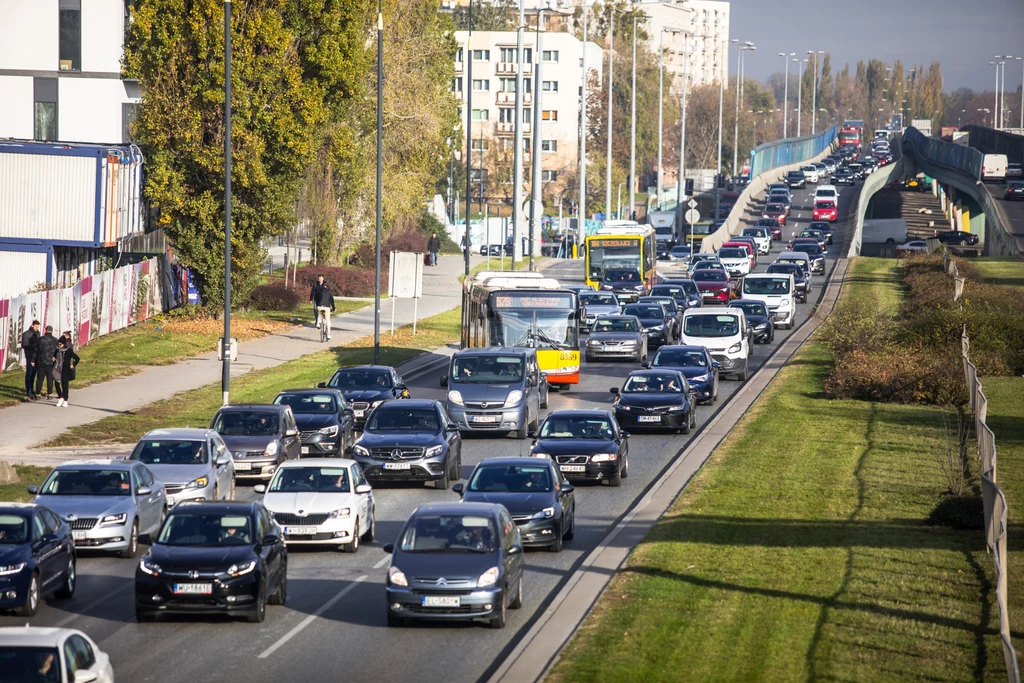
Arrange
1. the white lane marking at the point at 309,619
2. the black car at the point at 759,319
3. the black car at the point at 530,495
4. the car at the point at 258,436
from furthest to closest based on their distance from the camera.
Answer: the black car at the point at 759,319 → the car at the point at 258,436 → the black car at the point at 530,495 → the white lane marking at the point at 309,619

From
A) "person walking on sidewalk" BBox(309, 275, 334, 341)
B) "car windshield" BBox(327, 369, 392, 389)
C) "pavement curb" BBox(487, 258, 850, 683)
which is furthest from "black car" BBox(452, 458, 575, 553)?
"person walking on sidewalk" BBox(309, 275, 334, 341)

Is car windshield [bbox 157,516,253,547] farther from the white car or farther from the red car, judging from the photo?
the red car

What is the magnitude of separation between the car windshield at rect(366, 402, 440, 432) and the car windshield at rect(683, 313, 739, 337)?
659 inches

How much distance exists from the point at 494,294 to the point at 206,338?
14.7 m

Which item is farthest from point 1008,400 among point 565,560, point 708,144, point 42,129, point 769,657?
point 708,144

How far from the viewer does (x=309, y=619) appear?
1684cm

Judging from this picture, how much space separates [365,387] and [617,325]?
14.3 m

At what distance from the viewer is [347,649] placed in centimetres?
1542

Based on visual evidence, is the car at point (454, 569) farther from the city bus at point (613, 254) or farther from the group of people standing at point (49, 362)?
the city bus at point (613, 254)

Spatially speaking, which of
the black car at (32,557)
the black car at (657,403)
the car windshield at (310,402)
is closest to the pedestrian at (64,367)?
the car windshield at (310,402)

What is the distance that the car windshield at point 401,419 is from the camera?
27.0 m

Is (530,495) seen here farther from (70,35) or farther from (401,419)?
(70,35)

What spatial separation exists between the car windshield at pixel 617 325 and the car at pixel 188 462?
2342cm

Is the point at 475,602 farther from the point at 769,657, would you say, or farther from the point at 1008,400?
the point at 1008,400
